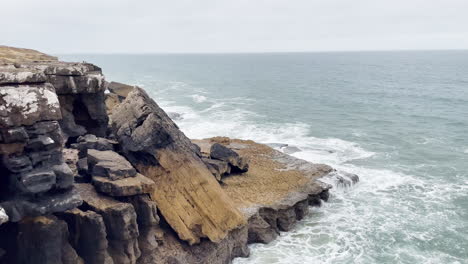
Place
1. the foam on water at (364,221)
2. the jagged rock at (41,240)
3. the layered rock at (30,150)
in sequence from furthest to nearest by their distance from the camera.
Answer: the foam on water at (364,221) < the jagged rock at (41,240) < the layered rock at (30,150)

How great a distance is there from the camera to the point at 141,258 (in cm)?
1852

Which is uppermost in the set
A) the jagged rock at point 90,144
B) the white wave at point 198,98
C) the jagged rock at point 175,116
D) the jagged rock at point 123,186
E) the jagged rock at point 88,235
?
the jagged rock at point 90,144

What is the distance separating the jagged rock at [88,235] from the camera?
640 inches

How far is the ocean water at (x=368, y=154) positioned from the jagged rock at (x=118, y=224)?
7095 millimetres

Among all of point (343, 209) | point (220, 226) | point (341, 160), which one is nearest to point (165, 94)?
point (341, 160)

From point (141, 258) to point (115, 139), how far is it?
7.85 m

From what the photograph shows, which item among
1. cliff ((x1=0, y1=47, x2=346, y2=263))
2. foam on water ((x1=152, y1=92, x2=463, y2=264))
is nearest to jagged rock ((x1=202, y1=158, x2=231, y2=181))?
cliff ((x1=0, y1=47, x2=346, y2=263))

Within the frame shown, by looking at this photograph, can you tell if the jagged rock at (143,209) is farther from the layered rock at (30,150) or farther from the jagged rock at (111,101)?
the jagged rock at (111,101)

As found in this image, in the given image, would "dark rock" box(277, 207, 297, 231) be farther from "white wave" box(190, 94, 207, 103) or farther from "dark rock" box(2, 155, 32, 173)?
"white wave" box(190, 94, 207, 103)

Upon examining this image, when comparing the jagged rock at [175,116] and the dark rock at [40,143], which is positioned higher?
the dark rock at [40,143]

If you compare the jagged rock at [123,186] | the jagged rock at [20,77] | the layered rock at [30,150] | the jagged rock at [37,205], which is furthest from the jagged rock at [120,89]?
the jagged rock at [37,205]

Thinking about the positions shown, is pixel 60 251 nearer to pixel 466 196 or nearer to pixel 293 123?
pixel 466 196

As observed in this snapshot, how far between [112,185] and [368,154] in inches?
1225

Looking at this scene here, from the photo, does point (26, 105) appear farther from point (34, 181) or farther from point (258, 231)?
point (258, 231)
